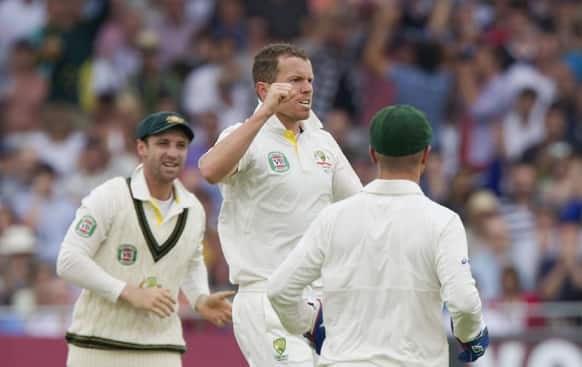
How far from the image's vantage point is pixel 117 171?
15250mm

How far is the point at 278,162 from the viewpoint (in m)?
7.48

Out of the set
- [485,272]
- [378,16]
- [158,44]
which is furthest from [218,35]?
[485,272]

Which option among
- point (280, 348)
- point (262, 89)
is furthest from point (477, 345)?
point (262, 89)

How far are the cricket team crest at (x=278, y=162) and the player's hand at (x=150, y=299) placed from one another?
1272mm

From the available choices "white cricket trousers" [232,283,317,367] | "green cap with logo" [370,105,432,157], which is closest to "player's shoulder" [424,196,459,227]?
"green cap with logo" [370,105,432,157]

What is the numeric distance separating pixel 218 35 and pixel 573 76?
4655 millimetres

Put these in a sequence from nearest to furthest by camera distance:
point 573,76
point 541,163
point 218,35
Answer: point 541,163 < point 573,76 < point 218,35

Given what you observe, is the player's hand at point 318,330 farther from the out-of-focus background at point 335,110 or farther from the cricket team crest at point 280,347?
the out-of-focus background at point 335,110

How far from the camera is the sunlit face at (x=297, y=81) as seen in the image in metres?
7.48

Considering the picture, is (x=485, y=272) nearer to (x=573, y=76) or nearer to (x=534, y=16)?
(x=573, y=76)

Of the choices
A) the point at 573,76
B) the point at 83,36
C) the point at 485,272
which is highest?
the point at 83,36

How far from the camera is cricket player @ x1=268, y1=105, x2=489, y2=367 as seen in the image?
19.3 ft

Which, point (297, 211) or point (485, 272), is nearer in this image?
point (297, 211)

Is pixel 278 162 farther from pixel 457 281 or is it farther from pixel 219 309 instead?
pixel 457 281
